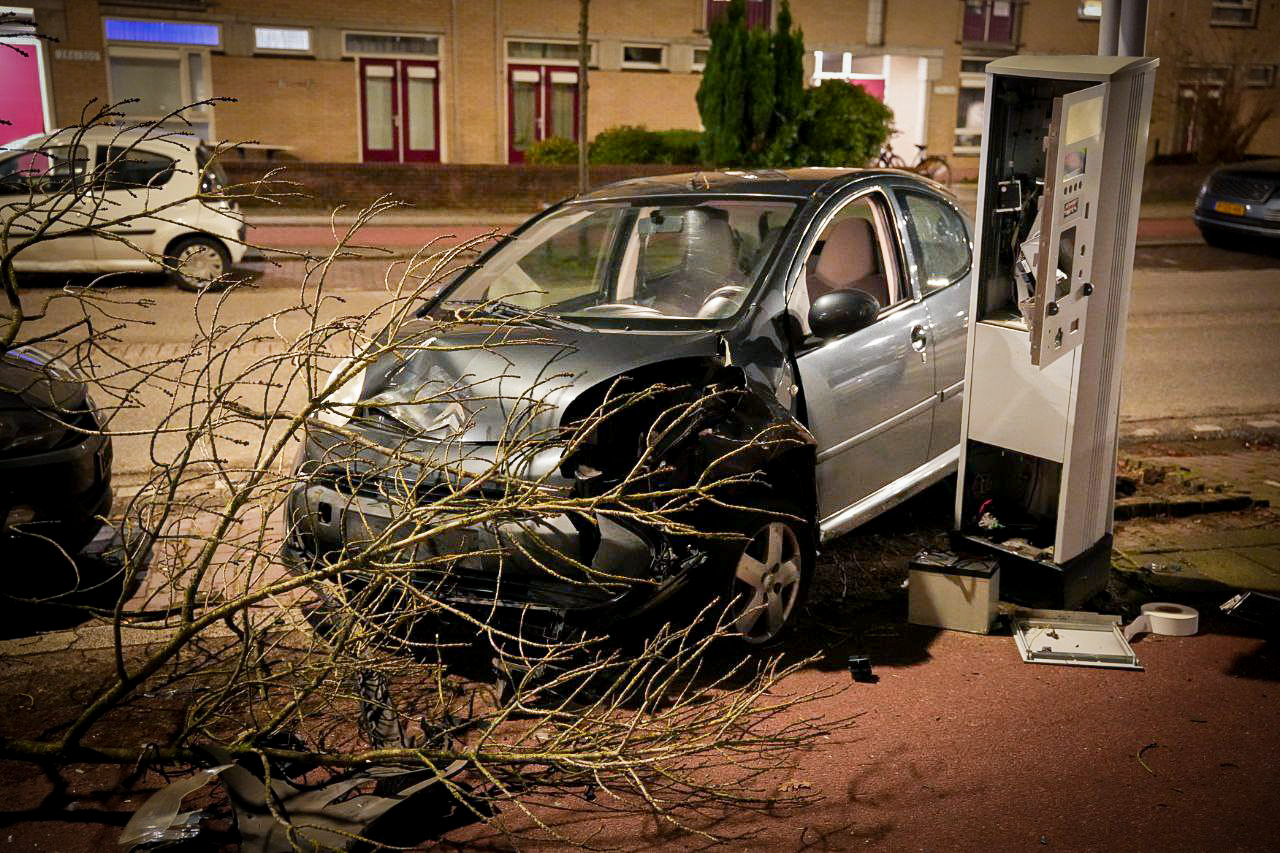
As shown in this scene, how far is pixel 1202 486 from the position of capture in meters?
7.22

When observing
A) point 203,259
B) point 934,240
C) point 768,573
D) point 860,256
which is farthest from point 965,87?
point 768,573

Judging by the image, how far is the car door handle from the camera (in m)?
5.91

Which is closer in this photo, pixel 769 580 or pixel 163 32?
pixel 769 580

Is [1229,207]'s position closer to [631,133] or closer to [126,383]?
[631,133]

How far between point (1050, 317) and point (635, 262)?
6.90ft

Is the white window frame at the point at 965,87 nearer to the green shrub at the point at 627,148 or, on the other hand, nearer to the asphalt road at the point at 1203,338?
the green shrub at the point at 627,148

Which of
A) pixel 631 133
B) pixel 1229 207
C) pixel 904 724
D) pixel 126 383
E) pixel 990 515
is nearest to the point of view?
pixel 904 724

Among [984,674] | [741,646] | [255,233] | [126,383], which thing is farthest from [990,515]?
[255,233]

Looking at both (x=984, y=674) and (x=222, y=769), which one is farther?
(x=984, y=674)

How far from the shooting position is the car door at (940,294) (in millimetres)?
6117

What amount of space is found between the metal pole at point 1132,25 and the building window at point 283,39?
23801 mm

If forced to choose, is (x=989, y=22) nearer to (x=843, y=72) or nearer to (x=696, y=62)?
(x=843, y=72)

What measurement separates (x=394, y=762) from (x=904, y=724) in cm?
187

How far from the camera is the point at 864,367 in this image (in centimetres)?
559
